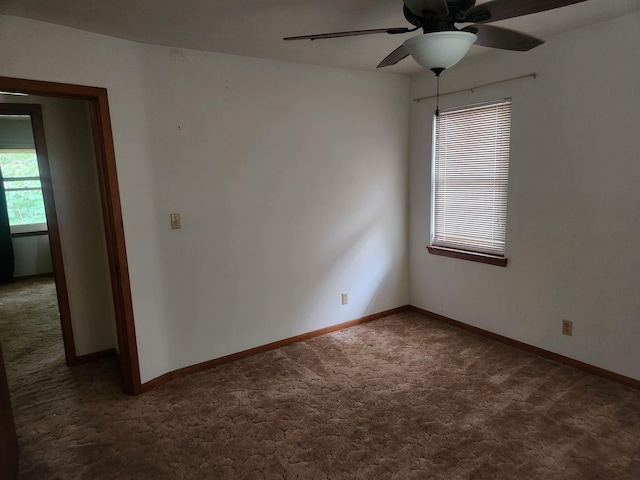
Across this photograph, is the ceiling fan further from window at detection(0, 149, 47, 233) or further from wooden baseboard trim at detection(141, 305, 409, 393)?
window at detection(0, 149, 47, 233)

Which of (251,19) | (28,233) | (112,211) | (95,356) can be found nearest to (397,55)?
(251,19)

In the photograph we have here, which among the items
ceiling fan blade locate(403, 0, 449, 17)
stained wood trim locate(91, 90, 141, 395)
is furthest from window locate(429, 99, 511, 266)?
stained wood trim locate(91, 90, 141, 395)

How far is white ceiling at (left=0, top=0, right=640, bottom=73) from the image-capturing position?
6.73 feet

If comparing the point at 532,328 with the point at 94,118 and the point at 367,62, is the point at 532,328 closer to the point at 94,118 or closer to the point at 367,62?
the point at 367,62

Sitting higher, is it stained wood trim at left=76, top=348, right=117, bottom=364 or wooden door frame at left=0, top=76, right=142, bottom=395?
wooden door frame at left=0, top=76, right=142, bottom=395

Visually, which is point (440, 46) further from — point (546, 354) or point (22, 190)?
point (22, 190)

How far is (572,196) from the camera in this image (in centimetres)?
286

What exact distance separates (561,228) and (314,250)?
1984 millimetres

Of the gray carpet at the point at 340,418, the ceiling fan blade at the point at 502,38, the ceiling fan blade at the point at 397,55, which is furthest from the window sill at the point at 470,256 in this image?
the ceiling fan blade at the point at 397,55

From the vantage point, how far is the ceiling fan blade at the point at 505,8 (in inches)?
61.4

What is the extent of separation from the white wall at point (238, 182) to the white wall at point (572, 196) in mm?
1006

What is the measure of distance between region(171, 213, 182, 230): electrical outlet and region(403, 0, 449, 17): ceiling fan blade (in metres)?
2.07

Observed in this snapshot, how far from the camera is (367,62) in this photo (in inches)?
131

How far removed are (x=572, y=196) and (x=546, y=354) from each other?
1.27 meters
